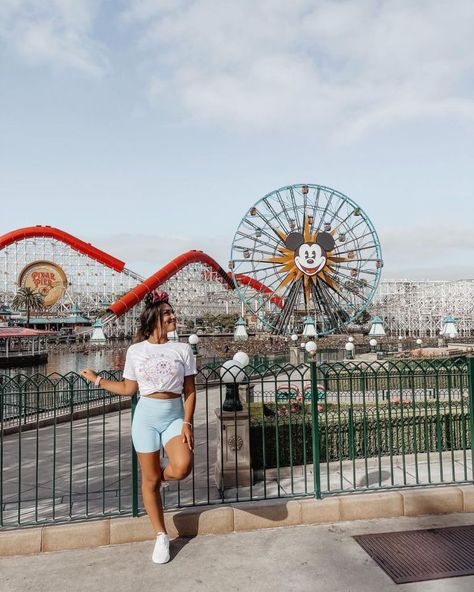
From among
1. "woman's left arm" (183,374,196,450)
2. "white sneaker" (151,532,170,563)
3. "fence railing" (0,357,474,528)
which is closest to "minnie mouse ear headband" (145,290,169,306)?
"woman's left arm" (183,374,196,450)

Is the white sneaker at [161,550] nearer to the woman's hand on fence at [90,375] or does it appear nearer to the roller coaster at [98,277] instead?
the woman's hand on fence at [90,375]

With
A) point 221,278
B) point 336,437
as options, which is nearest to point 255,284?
point 221,278

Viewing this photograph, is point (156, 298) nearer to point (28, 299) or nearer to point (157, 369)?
point (157, 369)

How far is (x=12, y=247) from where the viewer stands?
67.9 meters

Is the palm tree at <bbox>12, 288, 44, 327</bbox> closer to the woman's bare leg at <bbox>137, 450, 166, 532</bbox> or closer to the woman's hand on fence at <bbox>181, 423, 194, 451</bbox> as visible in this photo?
the woman's bare leg at <bbox>137, 450, 166, 532</bbox>

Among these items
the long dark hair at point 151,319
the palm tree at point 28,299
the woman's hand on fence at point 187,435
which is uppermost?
the palm tree at point 28,299

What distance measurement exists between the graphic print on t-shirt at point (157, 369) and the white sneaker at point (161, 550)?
1.29 meters

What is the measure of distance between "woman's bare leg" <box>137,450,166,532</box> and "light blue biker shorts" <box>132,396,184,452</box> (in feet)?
0.26

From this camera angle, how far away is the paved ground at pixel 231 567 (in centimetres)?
356

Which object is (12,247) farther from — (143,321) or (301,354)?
(143,321)

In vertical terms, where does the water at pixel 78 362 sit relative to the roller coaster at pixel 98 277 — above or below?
below

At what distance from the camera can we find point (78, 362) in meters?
41.9

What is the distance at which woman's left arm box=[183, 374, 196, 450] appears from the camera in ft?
12.4

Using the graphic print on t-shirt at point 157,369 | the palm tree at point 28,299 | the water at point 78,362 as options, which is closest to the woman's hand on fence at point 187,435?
the graphic print on t-shirt at point 157,369
